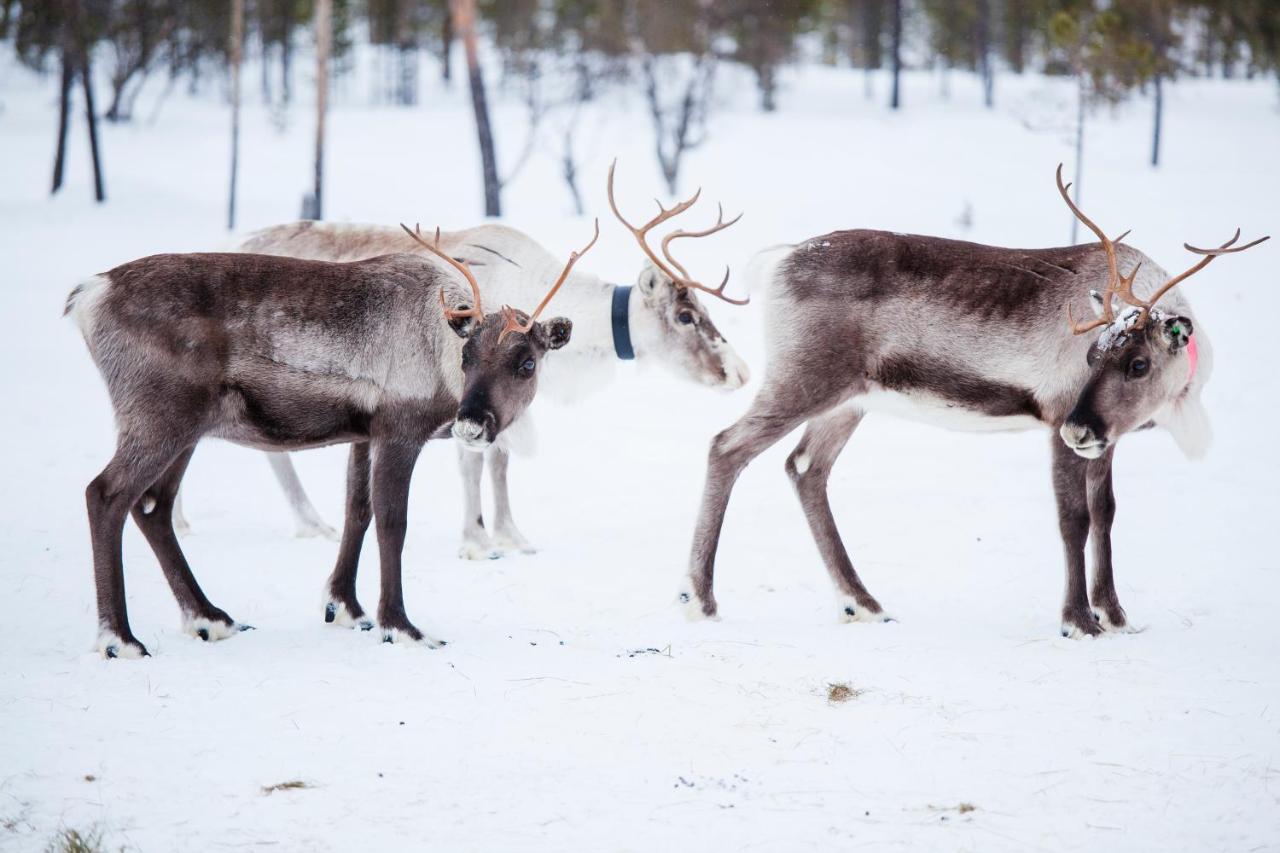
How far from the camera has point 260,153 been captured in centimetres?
2834

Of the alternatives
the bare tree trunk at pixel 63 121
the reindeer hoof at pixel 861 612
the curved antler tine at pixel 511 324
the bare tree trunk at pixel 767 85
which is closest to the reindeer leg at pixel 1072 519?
the reindeer hoof at pixel 861 612

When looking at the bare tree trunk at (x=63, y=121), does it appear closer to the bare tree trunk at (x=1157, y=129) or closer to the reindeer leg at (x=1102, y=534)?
the bare tree trunk at (x=1157, y=129)

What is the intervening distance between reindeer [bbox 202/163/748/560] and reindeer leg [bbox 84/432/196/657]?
1.93m

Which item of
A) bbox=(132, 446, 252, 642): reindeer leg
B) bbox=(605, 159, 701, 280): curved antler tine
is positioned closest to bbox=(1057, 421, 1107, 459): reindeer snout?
bbox=(605, 159, 701, 280): curved antler tine

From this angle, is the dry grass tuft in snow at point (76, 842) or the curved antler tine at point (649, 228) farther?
the curved antler tine at point (649, 228)

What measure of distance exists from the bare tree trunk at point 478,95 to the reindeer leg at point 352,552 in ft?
45.7

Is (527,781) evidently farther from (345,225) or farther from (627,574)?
(345,225)

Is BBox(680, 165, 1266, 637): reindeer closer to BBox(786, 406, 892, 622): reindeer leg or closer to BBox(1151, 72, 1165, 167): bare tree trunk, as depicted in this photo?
BBox(786, 406, 892, 622): reindeer leg

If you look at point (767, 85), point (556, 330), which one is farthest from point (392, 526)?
point (767, 85)

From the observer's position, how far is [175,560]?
499 cm

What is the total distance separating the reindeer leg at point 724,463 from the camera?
5273 mm

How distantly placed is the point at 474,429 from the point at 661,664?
111 cm

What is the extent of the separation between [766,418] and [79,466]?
15.9ft

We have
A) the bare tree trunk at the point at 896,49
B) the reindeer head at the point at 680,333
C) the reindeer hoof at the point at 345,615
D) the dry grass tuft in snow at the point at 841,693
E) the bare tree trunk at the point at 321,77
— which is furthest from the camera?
the bare tree trunk at the point at 896,49
